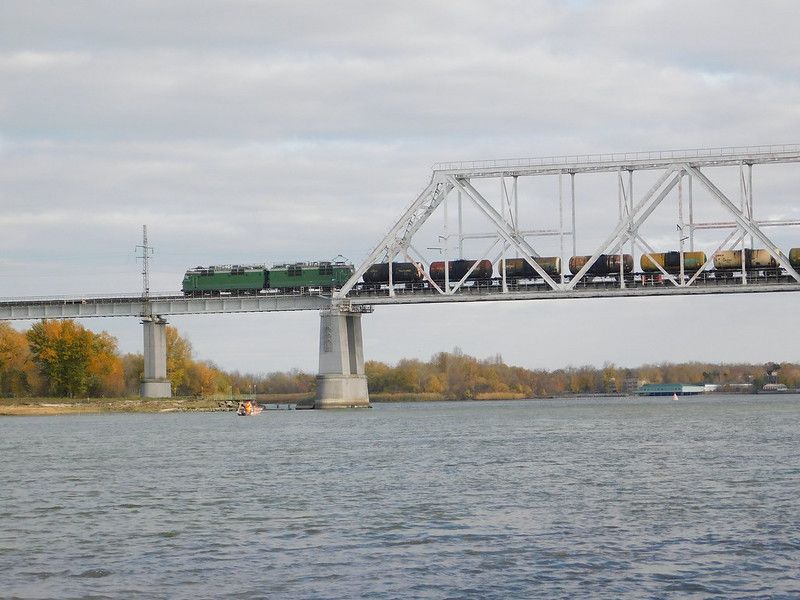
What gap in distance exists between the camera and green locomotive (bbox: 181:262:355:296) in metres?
133

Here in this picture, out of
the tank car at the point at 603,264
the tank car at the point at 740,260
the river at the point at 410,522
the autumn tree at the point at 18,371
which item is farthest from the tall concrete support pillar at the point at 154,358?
the river at the point at 410,522

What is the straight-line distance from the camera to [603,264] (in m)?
123

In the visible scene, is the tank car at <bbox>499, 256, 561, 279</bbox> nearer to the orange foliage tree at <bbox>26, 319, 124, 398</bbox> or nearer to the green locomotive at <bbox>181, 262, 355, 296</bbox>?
the green locomotive at <bbox>181, 262, 355, 296</bbox>

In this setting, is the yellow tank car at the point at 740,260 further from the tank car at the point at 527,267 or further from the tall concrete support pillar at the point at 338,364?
the tall concrete support pillar at the point at 338,364

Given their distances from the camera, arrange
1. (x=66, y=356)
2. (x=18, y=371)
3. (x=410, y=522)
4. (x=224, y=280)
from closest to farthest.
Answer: (x=410, y=522) → (x=224, y=280) → (x=66, y=356) → (x=18, y=371)

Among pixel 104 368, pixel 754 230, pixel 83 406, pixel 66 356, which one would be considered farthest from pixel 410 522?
pixel 104 368

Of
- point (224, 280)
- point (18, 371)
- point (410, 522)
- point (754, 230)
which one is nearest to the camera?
point (410, 522)

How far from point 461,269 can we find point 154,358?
132ft

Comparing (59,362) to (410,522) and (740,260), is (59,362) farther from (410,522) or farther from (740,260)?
(410,522)

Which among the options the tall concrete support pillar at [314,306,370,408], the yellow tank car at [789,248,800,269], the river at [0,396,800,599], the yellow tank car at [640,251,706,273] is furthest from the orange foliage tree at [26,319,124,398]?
the river at [0,396,800,599]

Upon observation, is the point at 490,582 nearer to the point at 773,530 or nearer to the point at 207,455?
the point at 773,530

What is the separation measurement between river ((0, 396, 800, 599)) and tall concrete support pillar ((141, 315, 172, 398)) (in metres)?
78.7

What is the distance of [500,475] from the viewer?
44.7 m

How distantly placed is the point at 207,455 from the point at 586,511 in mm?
31241
